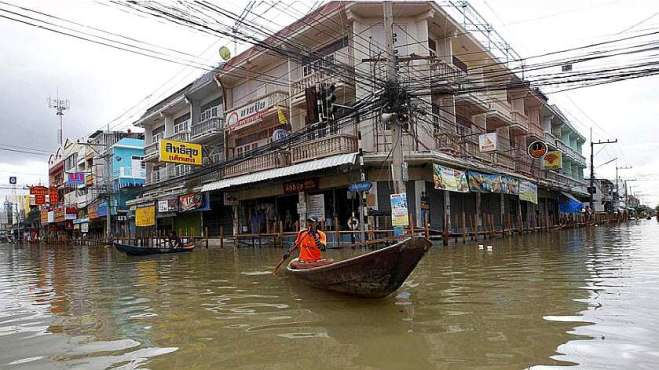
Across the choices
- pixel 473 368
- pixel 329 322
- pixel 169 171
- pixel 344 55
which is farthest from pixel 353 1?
pixel 169 171

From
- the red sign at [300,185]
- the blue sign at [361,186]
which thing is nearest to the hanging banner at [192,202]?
the red sign at [300,185]

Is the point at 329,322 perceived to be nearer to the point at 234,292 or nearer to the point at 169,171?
the point at 234,292

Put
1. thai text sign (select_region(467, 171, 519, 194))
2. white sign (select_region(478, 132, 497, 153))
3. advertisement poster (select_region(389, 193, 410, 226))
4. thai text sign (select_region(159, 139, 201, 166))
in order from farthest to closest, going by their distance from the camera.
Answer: thai text sign (select_region(159, 139, 201, 166)) < thai text sign (select_region(467, 171, 519, 194)) < white sign (select_region(478, 132, 497, 153)) < advertisement poster (select_region(389, 193, 410, 226))

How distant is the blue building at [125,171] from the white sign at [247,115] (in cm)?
1625

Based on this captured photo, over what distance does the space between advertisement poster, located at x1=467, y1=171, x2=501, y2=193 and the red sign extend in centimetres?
683

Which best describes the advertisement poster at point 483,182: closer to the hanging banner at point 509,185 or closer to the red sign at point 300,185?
the hanging banner at point 509,185

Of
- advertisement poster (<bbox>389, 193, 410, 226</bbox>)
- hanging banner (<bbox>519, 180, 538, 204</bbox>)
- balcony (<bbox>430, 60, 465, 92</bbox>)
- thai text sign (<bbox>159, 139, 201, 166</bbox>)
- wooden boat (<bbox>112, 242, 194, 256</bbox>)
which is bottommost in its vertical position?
wooden boat (<bbox>112, 242, 194, 256</bbox>)

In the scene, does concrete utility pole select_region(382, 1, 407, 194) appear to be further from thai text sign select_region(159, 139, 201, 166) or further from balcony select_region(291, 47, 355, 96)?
thai text sign select_region(159, 139, 201, 166)

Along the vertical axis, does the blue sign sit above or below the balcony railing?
below

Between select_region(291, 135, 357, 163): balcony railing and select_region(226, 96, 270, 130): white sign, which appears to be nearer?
select_region(291, 135, 357, 163): balcony railing

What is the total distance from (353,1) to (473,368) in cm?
1675

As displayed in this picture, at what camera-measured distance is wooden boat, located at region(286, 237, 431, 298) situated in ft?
23.0

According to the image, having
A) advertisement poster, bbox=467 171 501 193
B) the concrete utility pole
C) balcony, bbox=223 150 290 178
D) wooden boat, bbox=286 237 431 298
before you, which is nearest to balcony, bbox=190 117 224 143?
balcony, bbox=223 150 290 178

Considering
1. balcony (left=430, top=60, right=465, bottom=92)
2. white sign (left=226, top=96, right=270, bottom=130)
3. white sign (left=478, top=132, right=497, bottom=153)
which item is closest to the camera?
balcony (left=430, top=60, right=465, bottom=92)
